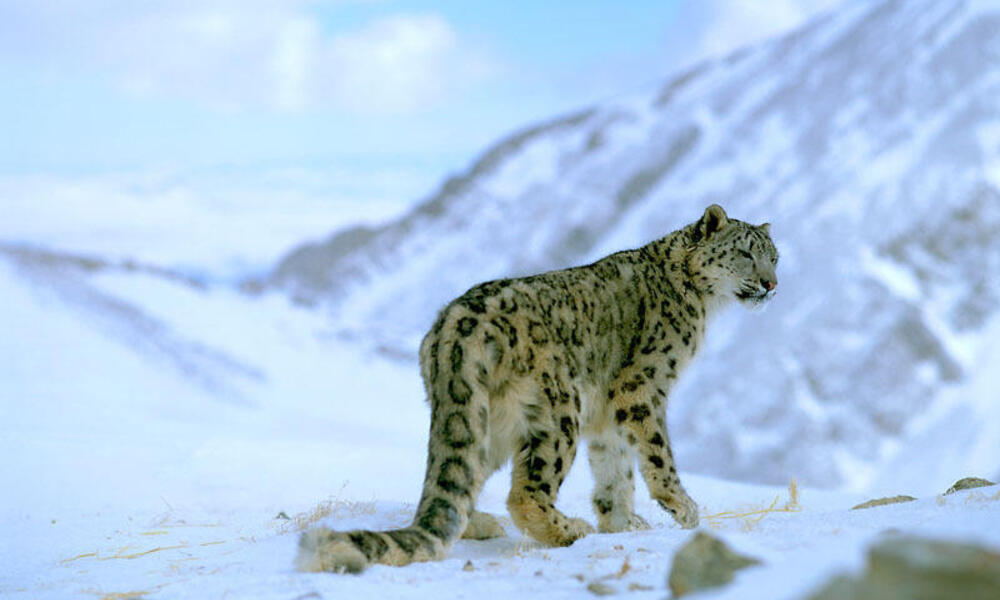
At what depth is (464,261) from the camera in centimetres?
5091

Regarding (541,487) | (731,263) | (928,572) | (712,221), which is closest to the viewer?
(928,572)

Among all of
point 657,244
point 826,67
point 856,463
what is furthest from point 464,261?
point 657,244

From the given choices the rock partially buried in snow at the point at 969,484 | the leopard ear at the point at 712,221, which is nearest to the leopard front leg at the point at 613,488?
the leopard ear at the point at 712,221

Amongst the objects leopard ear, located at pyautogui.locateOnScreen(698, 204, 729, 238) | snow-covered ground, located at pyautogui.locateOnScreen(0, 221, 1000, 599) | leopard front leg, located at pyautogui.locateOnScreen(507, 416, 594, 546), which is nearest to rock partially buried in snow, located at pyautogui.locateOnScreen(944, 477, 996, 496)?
snow-covered ground, located at pyautogui.locateOnScreen(0, 221, 1000, 599)

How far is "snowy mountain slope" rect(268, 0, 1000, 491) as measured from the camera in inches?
1346

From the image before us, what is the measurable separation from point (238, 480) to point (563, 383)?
17.9ft

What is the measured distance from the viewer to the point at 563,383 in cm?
731

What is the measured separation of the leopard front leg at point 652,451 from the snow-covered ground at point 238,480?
26 centimetres

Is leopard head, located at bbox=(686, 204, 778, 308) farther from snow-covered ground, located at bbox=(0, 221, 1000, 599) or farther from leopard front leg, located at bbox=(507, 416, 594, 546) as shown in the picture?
leopard front leg, located at bbox=(507, 416, 594, 546)

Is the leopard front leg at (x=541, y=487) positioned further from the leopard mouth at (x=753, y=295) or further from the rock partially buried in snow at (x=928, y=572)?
the rock partially buried in snow at (x=928, y=572)

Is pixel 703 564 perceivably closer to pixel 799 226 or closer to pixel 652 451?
pixel 652 451

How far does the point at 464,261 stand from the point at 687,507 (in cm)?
4304

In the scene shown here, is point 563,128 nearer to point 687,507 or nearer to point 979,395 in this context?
point 979,395

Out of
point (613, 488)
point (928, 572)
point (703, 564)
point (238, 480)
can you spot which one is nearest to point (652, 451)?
point (613, 488)
